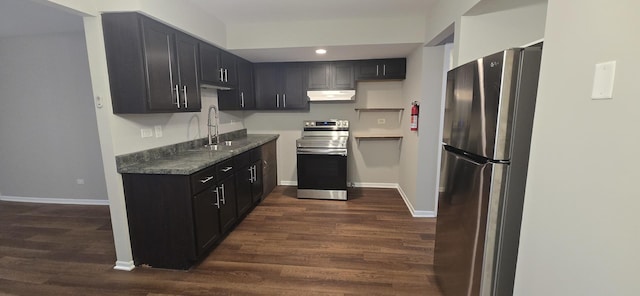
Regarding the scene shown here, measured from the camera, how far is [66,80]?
3578mm

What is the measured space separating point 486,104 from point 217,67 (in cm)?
296

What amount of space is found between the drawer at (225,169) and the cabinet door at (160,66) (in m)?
0.70

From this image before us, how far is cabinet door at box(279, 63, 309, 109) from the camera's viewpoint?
438cm

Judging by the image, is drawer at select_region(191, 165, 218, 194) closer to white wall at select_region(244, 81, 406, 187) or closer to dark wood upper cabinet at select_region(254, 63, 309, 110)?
dark wood upper cabinet at select_region(254, 63, 309, 110)

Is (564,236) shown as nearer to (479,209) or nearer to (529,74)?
(479,209)

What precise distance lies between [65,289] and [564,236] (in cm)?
327

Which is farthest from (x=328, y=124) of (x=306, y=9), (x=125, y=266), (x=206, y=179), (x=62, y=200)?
(x=62, y=200)

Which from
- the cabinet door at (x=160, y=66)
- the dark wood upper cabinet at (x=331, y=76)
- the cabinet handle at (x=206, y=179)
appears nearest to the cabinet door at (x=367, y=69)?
the dark wood upper cabinet at (x=331, y=76)

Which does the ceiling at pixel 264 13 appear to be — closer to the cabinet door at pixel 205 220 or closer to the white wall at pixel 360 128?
the white wall at pixel 360 128

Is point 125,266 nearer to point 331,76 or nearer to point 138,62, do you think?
point 138,62

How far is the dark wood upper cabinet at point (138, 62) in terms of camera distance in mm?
2113

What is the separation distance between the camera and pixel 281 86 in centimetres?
444

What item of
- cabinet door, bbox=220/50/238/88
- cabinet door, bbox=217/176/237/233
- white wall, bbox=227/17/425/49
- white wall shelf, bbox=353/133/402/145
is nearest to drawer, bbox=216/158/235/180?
cabinet door, bbox=217/176/237/233

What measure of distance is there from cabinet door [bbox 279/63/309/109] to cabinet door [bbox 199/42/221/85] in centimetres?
131
